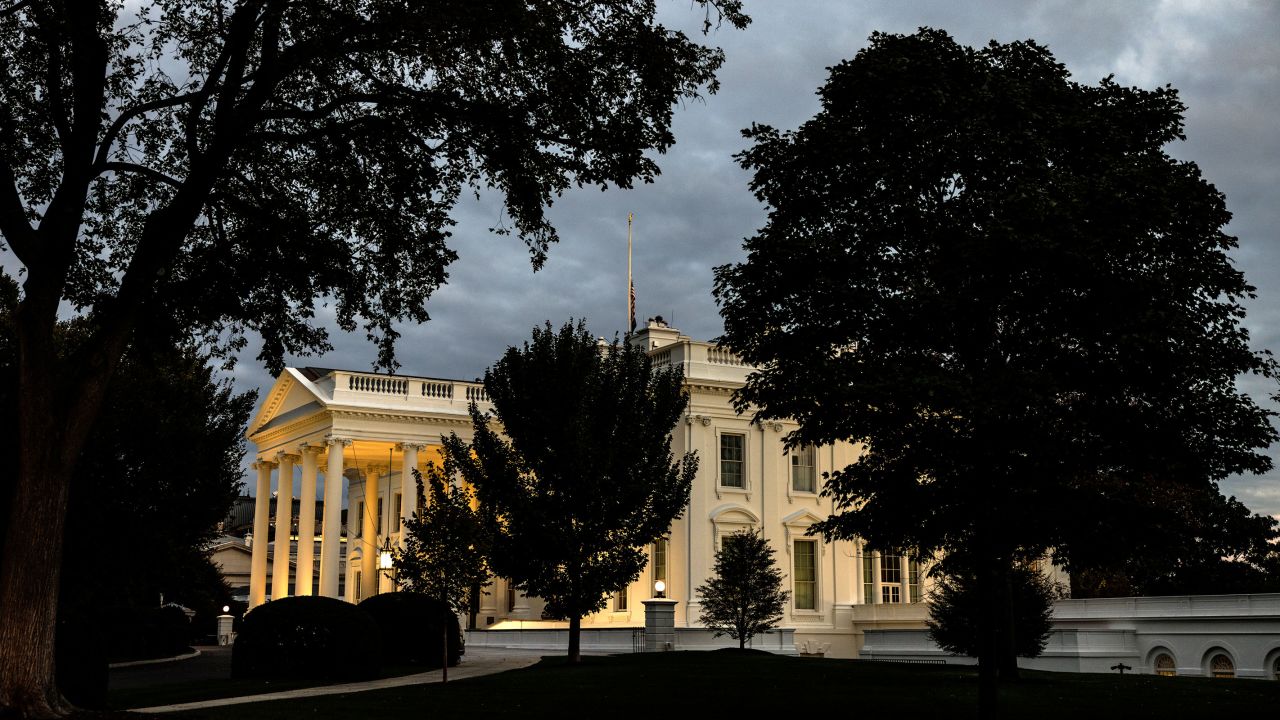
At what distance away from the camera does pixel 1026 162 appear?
52.3 ft

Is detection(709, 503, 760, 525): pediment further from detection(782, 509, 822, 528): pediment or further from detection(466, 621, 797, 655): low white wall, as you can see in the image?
detection(466, 621, 797, 655): low white wall

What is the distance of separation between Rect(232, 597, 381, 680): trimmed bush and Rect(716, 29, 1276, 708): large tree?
11446mm

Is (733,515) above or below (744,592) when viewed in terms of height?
above

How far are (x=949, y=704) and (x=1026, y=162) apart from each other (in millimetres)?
8937

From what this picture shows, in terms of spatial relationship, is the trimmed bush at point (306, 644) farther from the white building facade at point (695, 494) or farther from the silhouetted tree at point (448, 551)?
the white building facade at point (695, 494)

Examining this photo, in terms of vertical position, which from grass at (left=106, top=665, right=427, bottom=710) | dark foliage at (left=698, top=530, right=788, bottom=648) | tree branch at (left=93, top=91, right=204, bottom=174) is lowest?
grass at (left=106, top=665, right=427, bottom=710)

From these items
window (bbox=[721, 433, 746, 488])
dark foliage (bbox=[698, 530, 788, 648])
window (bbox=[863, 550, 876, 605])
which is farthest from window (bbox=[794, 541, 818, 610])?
dark foliage (bbox=[698, 530, 788, 648])

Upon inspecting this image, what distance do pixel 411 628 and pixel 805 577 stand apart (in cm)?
2279

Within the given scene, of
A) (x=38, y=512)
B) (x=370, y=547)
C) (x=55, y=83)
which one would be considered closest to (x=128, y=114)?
(x=55, y=83)

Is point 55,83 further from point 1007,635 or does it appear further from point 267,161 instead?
point 1007,635

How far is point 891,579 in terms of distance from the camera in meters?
49.3

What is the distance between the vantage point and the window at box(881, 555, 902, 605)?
49000mm

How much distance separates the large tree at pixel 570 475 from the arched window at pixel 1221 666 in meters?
21.9

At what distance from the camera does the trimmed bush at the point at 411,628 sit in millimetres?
28406
